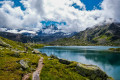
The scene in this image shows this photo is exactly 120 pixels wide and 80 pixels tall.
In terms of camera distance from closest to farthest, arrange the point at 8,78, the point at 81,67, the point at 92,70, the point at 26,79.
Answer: the point at 8,78, the point at 26,79, the point at 92,70, the point at 81,67

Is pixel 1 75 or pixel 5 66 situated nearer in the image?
pixel 1 75

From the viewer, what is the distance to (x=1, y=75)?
3247 cm

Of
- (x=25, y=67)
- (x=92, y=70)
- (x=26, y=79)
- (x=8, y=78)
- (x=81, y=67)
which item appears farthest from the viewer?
(x=81, y=67)

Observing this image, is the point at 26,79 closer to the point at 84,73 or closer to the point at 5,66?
the point at 5,66

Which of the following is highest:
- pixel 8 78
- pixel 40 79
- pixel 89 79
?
pixel 8 78

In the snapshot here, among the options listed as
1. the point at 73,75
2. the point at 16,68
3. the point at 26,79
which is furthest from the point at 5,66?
the point at 73,75

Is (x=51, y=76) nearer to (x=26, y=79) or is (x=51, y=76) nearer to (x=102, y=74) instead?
(x=26, y=79)

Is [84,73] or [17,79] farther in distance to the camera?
[84,73]

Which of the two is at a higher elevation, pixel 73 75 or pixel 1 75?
pixel 1 75

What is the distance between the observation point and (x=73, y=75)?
152 ft

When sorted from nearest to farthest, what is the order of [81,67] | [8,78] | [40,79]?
[8,78], [40,79], [81,67]

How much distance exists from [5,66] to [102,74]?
149 feet

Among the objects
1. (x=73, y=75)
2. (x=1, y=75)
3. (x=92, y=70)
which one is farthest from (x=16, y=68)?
(x=92, y=70)

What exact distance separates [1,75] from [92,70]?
39220 millimetres
